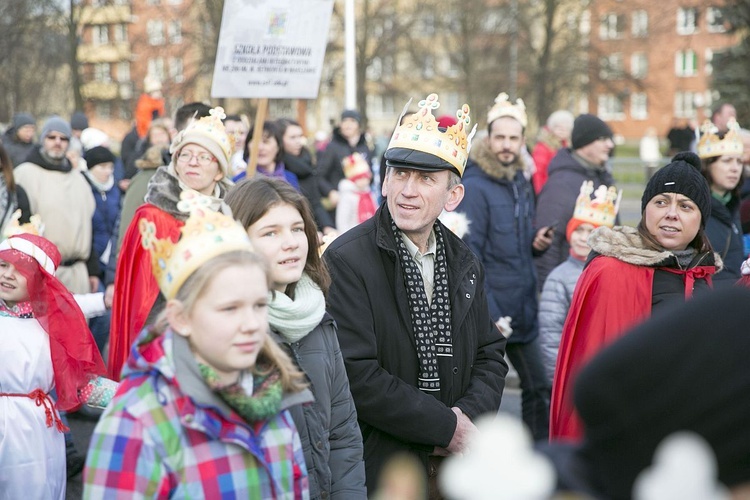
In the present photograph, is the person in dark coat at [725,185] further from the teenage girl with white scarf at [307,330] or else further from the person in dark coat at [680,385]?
the person in dark coat at [680,385]

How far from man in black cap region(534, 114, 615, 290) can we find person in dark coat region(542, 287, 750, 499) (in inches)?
253

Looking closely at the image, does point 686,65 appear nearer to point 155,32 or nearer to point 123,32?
point 123,32

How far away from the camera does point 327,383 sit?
376cm

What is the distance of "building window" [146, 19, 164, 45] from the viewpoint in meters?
37.9

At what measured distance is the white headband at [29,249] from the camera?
523 centimetres

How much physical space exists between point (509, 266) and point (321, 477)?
374 cm

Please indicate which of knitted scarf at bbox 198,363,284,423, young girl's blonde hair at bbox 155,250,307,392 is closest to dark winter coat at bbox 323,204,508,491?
young girl's blonde hair at bbox 155,250,307,392

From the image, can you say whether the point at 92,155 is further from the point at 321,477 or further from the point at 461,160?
the point at 321,477

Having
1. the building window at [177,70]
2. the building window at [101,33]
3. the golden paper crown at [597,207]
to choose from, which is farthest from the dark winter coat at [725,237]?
the building window at [177,70]

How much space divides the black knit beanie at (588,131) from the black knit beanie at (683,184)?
3.01m

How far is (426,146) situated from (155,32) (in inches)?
1401

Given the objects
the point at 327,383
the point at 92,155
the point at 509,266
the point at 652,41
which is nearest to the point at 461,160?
the point at 327,383

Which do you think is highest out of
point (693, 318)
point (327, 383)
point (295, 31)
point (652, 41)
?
point (652, 41)

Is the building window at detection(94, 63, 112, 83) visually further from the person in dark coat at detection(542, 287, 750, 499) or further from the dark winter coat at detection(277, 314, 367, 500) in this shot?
the person in dark coat at detection(542, 287, 750, 499)
